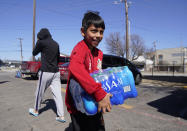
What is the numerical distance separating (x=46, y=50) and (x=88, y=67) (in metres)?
1.73

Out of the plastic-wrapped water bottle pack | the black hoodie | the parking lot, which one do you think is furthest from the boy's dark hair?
the parking lot

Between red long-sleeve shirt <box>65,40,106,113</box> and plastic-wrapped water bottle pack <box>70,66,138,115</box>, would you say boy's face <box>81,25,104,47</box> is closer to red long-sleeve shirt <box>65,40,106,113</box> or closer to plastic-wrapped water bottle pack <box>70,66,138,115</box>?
red long-sleeve shirt <box>65,40,106,113</box>

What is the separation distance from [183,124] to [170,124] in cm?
27

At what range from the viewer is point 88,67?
54.4 inches

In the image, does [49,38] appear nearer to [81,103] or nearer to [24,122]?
[24,122]

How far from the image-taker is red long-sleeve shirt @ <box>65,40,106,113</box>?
1116mm

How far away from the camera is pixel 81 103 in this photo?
124 cm

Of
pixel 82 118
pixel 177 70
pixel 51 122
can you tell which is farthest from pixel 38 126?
pixel 177 70

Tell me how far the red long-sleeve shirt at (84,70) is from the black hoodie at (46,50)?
154 centimetres

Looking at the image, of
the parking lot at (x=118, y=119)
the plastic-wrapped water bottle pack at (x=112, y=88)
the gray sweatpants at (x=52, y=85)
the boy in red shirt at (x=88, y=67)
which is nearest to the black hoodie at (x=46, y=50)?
the gray sweatpants at (x=52, y=85)

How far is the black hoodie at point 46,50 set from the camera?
2.84m

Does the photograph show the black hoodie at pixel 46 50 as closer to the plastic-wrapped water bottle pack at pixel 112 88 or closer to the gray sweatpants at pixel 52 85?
the gray sweatpants at pixel 52 85

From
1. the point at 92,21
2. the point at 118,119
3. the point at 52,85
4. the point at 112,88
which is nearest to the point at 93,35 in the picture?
the point at 92,21

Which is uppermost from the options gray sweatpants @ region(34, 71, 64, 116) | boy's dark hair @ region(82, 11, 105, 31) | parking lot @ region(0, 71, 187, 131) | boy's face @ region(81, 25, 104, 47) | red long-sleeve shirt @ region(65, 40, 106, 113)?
boy's dark hair @ region(82, 11, 105, 31)
